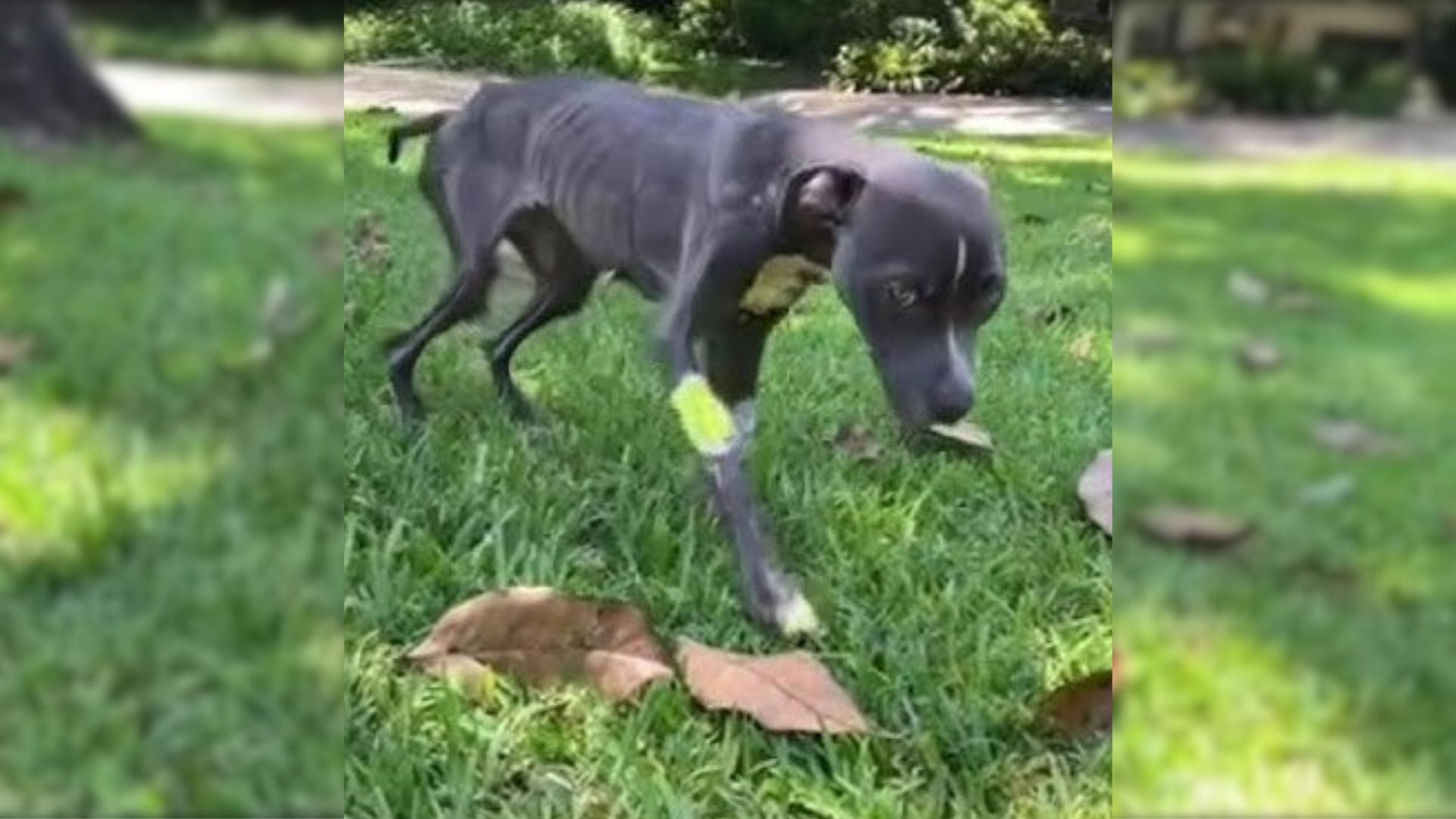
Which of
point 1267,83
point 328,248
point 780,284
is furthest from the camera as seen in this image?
point 780,284

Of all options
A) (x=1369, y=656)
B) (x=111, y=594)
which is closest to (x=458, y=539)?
(x=111, y=594)

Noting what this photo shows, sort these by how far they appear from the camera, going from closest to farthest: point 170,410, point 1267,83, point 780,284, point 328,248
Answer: point 1267,83 < point 328,248 < point 170,410 < point 780,284

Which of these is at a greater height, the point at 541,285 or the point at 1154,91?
the point at 1154,91

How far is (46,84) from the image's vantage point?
0.53 m

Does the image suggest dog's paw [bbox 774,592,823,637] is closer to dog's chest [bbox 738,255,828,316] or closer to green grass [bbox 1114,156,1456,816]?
dog's chest [bbox 738,255,828,316]

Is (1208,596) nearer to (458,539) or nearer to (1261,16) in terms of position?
(1261,16)

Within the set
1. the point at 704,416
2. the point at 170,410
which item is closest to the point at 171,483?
the point at 170,410

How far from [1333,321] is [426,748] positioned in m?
0.48

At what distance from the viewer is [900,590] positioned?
870 mm

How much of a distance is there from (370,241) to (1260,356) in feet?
1.31

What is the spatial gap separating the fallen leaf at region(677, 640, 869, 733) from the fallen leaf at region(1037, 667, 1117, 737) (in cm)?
7

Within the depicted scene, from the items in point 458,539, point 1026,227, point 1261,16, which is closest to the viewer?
point 1261,16

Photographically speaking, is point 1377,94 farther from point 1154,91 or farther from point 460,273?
point 460,273

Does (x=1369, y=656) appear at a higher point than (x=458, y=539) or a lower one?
higher
